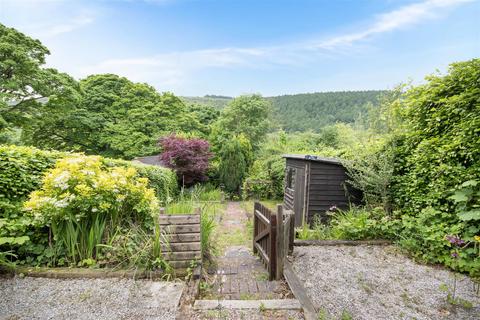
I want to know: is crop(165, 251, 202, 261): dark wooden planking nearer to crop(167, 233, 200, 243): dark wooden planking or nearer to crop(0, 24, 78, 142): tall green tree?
crop(167, 233, 200, 243): dark wooden planking

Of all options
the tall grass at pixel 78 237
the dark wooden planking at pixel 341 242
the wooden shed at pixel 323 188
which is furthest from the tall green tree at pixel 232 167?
the tall grass at pixel 78 237

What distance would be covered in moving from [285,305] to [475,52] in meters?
5.15

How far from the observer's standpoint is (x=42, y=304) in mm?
2543

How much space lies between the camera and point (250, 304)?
2734mm

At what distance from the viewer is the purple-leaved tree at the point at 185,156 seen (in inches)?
496

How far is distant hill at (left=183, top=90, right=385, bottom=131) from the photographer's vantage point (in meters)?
36.7

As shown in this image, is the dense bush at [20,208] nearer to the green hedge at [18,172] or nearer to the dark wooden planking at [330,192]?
the green hedge at [18,172]

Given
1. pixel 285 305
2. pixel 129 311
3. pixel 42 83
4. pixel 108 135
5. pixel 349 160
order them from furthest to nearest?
pixel 108 135
pixel 42 83
pixel 349 160
pixel 285 305
pixel 129 311

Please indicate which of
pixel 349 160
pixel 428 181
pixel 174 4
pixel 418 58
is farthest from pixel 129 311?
pixel 418 58

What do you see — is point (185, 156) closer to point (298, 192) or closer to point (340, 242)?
point (298, 192)

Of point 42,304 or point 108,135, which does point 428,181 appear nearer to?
point 42,304

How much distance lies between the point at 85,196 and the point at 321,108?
4062 cm

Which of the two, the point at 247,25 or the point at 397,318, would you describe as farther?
the point at 247,25

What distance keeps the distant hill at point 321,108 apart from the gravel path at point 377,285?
105 feet
